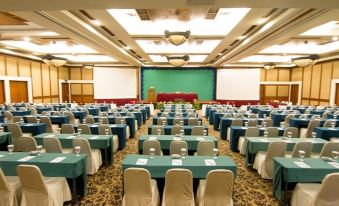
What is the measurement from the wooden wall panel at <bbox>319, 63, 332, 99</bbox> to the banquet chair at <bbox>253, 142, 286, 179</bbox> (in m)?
14.7

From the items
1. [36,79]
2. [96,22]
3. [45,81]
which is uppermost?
[96,22]

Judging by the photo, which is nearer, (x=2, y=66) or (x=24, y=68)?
(x=2, y=66)

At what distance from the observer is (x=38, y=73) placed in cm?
1739

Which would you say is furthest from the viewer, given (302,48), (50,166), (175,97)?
A: (175,97)

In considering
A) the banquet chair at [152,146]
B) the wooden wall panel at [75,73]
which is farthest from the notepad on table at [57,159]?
the wooden wall panel at [75,73]

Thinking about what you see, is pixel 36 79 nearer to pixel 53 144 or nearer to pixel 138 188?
pixel 53 144

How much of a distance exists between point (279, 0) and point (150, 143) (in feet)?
13.6

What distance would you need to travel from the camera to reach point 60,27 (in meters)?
7.47

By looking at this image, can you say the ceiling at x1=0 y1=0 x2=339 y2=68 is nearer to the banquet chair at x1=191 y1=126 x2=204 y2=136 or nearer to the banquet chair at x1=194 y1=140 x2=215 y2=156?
the banquet chair at x1=194 y1=140 x2=215 y2=156

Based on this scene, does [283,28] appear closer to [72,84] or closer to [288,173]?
[288,173]

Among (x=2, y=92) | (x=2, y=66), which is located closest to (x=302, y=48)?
(x=2, y=66)

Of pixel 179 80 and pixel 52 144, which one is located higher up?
pixel 179 80

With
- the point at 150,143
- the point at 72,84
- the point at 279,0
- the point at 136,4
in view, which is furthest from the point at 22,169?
the point at 72,84

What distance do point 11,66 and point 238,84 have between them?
62.3 ft
